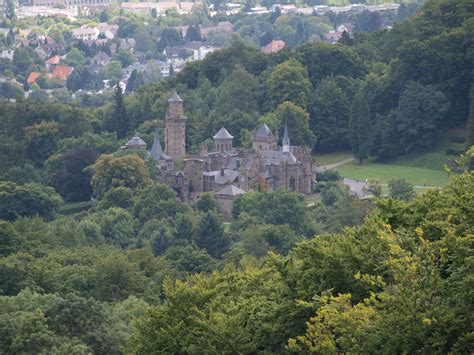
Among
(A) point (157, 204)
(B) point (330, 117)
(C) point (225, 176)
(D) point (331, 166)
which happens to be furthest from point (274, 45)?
(A) point (157, 204)

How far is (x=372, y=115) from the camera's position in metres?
98.1

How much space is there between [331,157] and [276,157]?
9581mm

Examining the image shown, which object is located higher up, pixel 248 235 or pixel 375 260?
pixel 375 260

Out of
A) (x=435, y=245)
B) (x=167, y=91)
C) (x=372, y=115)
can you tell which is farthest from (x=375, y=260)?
(x=167, y=91)

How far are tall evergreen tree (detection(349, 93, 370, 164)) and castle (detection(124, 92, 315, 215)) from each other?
186 inches

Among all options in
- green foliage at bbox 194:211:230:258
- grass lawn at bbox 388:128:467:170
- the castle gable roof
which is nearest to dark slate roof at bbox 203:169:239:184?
the castle gable roof

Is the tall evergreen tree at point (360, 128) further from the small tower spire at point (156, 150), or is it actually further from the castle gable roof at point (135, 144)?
the castle gable roof at point (135, 144)

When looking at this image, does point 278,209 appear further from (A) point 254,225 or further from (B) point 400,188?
(B) point 400,188

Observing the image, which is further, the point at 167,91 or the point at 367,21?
the point at 367,21

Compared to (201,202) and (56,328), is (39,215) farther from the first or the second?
(56,328)

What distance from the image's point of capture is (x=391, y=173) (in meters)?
90.4

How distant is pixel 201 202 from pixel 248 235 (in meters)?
8.90

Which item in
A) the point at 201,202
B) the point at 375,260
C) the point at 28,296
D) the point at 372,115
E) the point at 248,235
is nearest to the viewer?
the point at 375,260

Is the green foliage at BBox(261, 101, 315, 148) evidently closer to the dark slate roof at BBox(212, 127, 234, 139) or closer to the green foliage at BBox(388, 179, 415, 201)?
the dark slate roof at BBox(212, 127, 234, 139)
